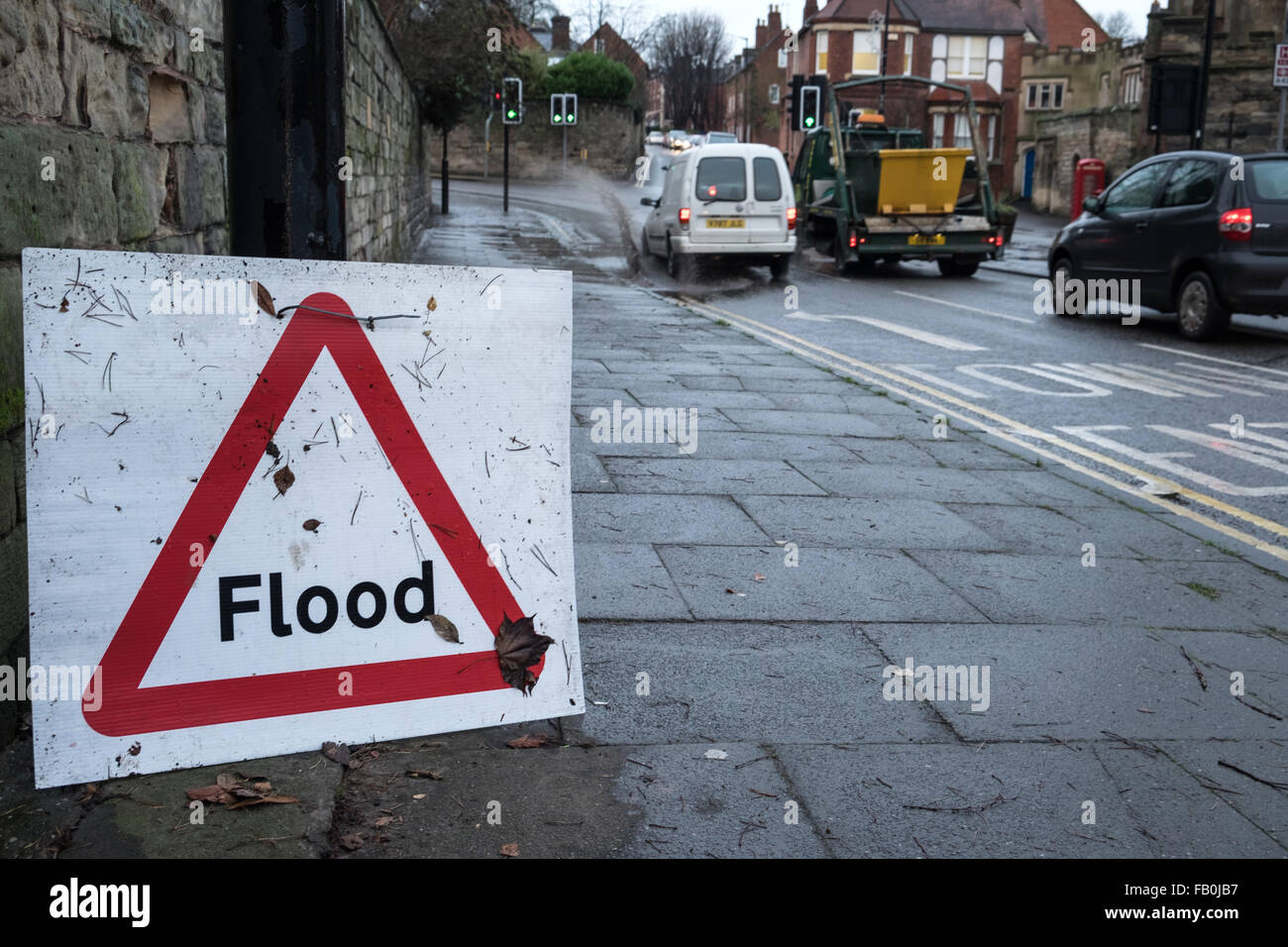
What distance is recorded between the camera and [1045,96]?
58.5 metres

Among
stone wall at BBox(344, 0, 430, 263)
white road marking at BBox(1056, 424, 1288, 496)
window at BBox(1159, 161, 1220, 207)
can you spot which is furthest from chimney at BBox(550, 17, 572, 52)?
white road marking at BBox(1056, 424, 1288, 496)

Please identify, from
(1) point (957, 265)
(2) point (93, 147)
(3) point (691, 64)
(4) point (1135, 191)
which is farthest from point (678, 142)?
(2) point (93, 147)

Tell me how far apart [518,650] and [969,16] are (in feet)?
235

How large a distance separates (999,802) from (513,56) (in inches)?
920

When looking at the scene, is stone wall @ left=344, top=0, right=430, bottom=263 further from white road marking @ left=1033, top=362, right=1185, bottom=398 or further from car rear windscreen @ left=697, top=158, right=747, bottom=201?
white road marking @ left=1033, top=362, right=1185, bottom=398

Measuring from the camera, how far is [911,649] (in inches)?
157

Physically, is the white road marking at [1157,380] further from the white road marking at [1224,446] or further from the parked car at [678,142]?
the parked car at [678,142]

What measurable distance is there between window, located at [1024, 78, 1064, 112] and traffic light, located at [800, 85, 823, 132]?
40462 mm

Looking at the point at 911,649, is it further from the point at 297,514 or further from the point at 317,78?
the point at 317,78

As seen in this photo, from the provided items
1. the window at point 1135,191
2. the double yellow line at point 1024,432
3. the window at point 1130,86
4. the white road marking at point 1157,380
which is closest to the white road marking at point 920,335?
the double yellow line at point 1024,432

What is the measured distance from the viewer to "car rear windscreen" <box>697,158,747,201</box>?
18578 millimetres

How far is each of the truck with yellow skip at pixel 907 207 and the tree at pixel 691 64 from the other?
2523 inches

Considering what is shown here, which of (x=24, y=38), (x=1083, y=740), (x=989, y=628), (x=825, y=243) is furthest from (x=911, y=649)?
(x=825, y=243)

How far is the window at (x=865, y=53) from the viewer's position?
219ft
